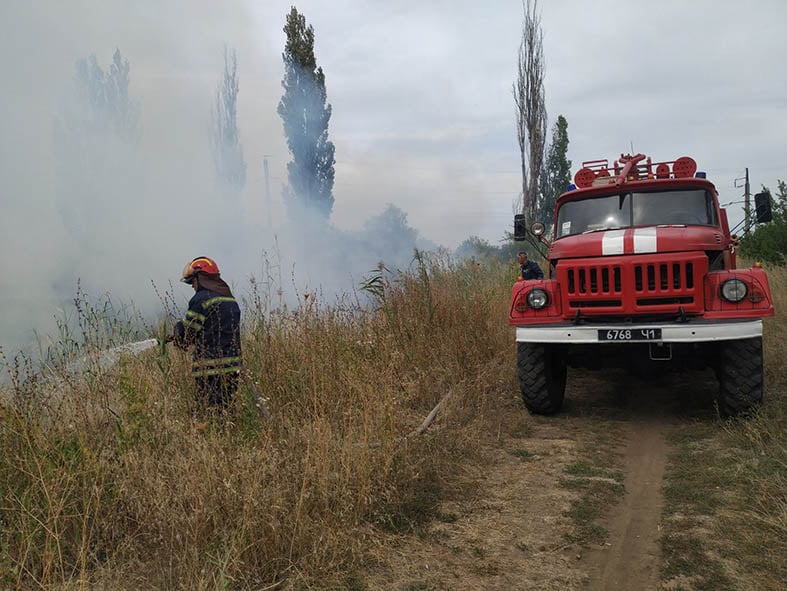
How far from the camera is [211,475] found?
3121 mm

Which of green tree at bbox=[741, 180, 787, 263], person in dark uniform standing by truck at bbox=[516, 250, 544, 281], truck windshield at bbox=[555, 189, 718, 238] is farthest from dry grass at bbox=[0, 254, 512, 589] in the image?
green tree at bbox=[741, 180, 787, 263]

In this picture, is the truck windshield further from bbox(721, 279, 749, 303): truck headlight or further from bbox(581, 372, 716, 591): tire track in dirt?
bbox(581, 372, 716, 591): tire track in dirt

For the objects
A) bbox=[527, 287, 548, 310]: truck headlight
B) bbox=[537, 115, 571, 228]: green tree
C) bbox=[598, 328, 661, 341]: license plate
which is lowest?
bbox=[598, 328, 661, 341]: license plate

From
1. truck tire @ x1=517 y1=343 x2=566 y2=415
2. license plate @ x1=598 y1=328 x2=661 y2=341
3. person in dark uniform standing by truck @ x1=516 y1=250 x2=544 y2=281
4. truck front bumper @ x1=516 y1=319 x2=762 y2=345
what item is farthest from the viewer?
person in dark uniform standing by truck @ x1=516 y1=250 x2=544 y2=281

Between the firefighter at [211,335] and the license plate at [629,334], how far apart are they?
3.03m

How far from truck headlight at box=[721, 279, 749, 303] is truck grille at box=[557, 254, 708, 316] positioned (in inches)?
7.8

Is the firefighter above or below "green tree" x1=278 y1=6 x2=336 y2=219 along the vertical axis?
below

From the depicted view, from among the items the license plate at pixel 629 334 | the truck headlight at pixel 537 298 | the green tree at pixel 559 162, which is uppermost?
the green tree at pixel 559 162

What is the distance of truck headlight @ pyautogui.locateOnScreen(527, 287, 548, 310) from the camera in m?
5.62

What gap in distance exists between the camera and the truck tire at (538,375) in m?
5.75

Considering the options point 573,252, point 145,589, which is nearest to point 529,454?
point 573,252

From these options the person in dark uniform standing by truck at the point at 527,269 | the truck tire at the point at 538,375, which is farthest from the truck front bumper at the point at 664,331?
the person in dark uniform standing by truck at the point at 527,269

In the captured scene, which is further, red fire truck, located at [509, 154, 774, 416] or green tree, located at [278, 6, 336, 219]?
green tree, located at [278, 6, 336, 219]

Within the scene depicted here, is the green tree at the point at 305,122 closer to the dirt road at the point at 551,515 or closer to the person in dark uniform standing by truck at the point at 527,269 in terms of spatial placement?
the person in dark uniform standing by truck at the point at 527,269
